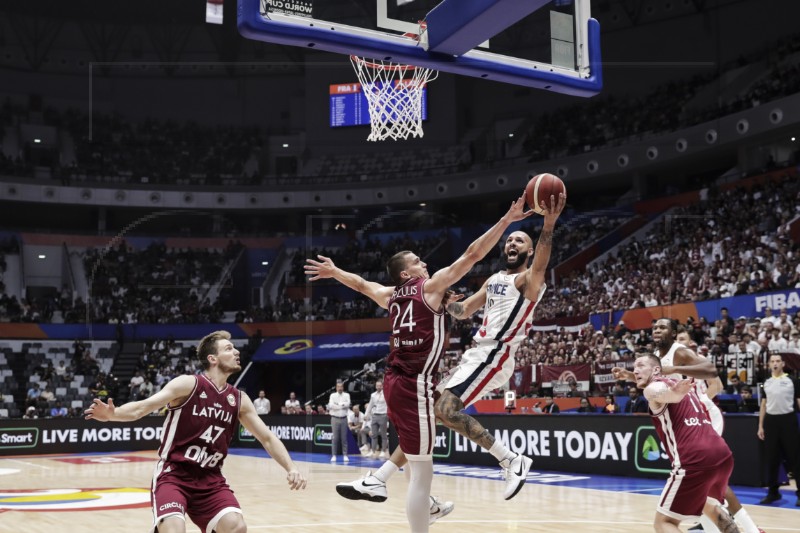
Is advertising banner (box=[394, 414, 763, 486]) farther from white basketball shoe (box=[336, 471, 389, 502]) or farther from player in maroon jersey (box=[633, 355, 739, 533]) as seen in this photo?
white basketball shoe (box=[336, 471, 389, 502])

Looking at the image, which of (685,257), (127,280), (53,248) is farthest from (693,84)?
(53,248)

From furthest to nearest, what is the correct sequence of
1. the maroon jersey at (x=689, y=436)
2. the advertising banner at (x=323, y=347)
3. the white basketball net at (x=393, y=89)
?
the advertising banner at (x=323, y=347) → the white basketball net at (x=393, y=89) → the maroon jersey at (x=689, y=436)

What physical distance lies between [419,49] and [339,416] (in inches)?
559

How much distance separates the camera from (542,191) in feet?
20.3

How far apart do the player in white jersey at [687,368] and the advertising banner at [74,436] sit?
2038cm

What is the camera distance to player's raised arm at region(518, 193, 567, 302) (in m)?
6.15

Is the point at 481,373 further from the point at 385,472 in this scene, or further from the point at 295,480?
the point at 295,480

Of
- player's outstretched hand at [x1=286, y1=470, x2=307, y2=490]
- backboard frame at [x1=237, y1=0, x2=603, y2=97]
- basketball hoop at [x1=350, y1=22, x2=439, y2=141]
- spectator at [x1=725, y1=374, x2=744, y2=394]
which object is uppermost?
basketball hoop at [x1=350, y1=22, x2=439, y2=141]

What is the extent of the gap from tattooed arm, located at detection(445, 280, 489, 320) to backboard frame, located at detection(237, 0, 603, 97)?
8.55 ft

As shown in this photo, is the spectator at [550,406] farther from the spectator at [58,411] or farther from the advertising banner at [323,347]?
the spectator at [58,411]

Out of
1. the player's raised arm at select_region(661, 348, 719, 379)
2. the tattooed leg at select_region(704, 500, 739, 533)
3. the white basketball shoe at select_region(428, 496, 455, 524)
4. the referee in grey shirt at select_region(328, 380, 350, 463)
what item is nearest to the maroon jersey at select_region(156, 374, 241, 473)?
the white basketball shoe at select_region(428, 496, 455, 524)

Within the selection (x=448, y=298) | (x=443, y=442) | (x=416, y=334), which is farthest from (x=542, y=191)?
(x=443, y=442)

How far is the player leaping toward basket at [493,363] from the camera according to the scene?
260 inches

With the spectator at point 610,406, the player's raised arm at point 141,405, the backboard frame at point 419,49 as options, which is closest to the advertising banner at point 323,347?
the spectator at point 610,406
